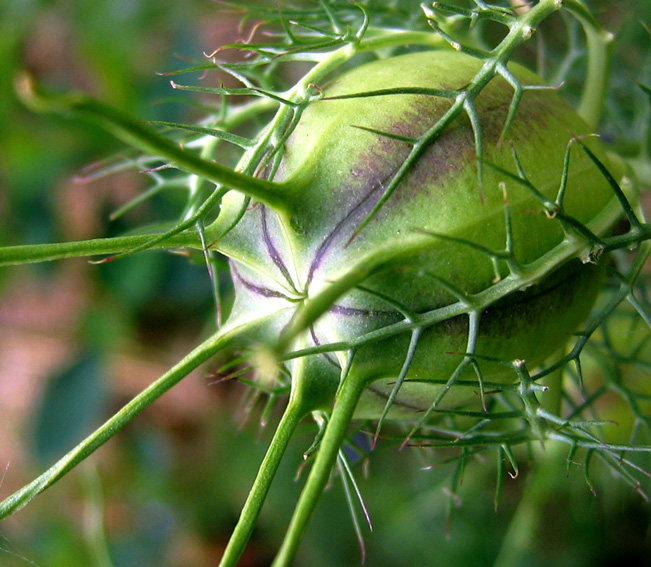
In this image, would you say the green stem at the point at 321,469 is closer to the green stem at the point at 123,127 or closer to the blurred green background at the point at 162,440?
the green stem at the point at 123,127

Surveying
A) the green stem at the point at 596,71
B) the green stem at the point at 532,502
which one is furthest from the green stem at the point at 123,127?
the green stem at the point at 532,502

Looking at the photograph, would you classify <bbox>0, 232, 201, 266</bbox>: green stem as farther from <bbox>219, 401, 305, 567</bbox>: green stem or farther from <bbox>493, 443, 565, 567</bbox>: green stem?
<bbox>493, 443, 565, 567</bbox>: green stem

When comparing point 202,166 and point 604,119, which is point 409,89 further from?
point 604,119

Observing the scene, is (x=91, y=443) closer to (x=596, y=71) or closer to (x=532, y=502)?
(x=596, y=71)

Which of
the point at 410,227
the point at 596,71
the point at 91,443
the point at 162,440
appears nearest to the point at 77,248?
the point at 91,443

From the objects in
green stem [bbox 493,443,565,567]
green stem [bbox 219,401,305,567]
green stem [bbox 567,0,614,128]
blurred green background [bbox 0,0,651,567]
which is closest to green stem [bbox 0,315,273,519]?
green stem [bbox 219,401,305,567]
